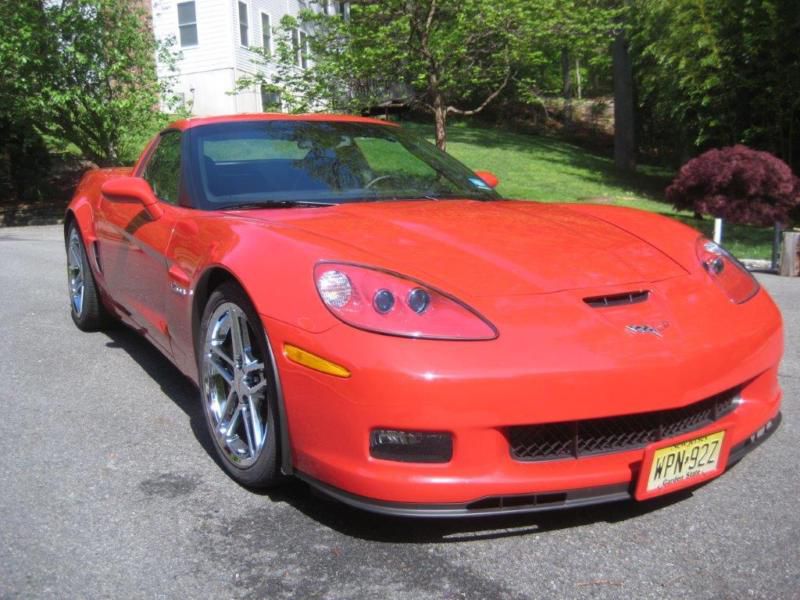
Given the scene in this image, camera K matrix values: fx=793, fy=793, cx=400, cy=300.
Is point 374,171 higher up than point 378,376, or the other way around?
point 374,171

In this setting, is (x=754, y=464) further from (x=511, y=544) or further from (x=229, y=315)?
(x=229, y=315)

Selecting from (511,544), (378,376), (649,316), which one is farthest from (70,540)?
(649,316)

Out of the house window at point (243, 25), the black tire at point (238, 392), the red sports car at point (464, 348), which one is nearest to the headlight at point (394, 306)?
the red sports car at point (464, 348)

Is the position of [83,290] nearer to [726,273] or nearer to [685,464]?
[726,273]

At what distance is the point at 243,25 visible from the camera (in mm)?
25375

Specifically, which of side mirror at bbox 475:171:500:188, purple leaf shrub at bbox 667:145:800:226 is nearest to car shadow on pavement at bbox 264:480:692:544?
side mirror at bbox 475:171:500:188

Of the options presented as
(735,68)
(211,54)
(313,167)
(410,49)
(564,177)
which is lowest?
(564,177)

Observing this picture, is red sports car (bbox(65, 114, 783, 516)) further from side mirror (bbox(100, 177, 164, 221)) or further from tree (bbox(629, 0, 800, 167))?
tree (bbox(629, 0, 800, 167))

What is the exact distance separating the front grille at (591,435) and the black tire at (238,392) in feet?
2.60

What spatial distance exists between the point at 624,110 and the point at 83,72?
604 inches

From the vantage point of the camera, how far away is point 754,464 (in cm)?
304

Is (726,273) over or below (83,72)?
below

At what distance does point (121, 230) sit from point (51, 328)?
66.3 inches

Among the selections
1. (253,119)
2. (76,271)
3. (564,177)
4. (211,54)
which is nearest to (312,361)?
(253,119)
